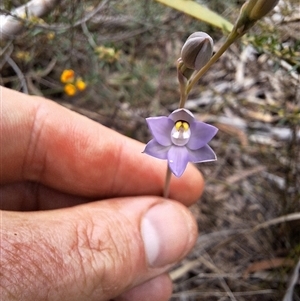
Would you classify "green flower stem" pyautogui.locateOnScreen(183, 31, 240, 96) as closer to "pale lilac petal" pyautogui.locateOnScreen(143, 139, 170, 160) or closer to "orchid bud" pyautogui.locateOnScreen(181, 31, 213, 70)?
"orchid bud" pyautogui.locateOnScreen(181, 31, 213, 70)

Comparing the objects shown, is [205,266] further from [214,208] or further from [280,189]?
[280,189]

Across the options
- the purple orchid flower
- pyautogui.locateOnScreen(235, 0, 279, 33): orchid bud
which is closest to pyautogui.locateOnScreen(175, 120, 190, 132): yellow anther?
the purple orchid flower

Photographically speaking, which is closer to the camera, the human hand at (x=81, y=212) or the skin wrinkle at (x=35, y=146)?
the human hand at (x=81, y=212)

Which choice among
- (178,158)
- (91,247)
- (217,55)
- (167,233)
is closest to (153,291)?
(167,233)

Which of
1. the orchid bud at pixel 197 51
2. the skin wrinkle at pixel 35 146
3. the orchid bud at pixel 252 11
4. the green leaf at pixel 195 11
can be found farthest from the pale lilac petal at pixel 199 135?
the skin wrinkle at pixel 35 146

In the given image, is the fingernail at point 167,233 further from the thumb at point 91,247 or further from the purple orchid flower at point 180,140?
the purple orchid flower at point 180,140

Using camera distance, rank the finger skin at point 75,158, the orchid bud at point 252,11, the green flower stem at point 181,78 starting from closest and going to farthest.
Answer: the orchid bud at point 252,11, the green flower stem at point 181,78, the finger skin at point 75,158
